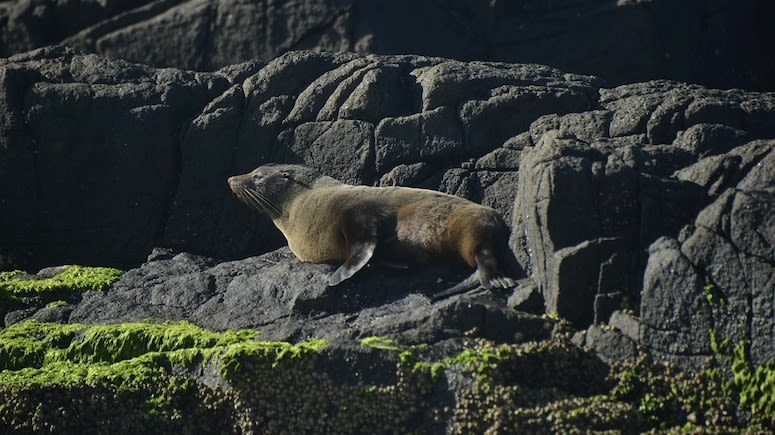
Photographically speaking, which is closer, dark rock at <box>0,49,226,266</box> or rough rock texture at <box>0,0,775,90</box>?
dark rock at <box>0,49,226,266</box>

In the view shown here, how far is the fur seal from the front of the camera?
887 centimetres

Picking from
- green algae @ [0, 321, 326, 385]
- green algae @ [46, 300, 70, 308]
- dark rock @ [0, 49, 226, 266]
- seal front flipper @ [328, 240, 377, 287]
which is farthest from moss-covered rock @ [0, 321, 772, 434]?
dark rock @ [0, 49, 226, 266]

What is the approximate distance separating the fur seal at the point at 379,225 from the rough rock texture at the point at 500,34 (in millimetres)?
4754

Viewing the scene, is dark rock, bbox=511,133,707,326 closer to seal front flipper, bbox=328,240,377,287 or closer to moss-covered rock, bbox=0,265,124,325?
seal front flipper, bbox=328,240,377,287

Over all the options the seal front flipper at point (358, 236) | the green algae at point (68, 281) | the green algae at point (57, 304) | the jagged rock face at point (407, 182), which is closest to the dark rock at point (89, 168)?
the jagged rock face at point (407, 182)

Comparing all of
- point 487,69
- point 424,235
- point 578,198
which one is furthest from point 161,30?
point 578,198

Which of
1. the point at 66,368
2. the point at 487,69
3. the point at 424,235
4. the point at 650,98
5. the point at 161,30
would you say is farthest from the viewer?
the point at 161,30

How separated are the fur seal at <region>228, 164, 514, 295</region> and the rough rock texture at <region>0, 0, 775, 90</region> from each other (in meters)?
4.75

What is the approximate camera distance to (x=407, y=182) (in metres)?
10.6

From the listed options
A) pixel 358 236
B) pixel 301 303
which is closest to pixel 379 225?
pixel 358 236

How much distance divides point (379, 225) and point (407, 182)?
1311 millimetres

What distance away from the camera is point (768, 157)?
802 centimetres

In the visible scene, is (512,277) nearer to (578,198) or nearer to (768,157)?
(578,198)

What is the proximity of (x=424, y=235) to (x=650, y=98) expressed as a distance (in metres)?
2.64
